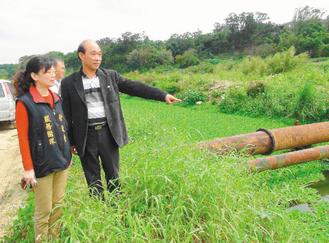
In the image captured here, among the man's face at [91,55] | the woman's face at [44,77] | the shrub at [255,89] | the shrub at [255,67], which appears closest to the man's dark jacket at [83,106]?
the man's face at [91,55]

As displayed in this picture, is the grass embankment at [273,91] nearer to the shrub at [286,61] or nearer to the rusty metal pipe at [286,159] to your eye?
the shrub at [286,61]

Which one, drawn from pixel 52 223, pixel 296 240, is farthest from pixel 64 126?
pixel 296 240

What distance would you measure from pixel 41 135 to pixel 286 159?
378 cm

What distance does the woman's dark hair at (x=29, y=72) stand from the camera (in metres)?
2.89

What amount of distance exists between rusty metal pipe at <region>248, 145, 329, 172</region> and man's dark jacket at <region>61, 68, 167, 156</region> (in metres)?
2.12

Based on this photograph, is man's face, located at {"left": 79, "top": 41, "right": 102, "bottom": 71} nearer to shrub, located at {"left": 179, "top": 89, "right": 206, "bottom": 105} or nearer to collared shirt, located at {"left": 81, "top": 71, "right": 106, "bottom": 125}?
collared shirt, located at {"left": 81, "top": 71, "right": 106, "bottom": 125}

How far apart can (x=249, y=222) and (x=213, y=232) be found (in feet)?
1.27

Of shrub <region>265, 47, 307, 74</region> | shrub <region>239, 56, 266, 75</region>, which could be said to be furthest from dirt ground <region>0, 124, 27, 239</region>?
shrub <region>239, 56, 266, 75</region>

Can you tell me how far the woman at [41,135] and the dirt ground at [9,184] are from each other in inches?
45.5

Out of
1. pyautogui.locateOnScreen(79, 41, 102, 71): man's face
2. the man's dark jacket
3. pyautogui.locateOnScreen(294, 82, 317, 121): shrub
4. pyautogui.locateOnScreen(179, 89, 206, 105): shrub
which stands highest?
pyautogui.locateOnScreen(79, 41, 102, 71): man's face

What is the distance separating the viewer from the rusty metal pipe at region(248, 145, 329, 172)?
503 centimetres

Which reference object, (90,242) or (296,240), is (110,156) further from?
(296,240)

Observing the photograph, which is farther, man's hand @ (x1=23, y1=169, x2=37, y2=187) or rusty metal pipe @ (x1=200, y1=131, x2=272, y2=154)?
rusty metal pipe @ (x1=200, y1=131, x2=272, y2=154)

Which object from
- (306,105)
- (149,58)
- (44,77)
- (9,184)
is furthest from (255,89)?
(149,58)
